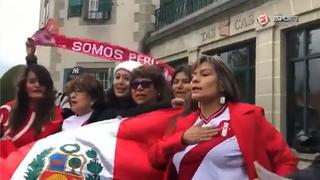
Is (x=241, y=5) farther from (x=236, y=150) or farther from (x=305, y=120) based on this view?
(x=236, y=150)

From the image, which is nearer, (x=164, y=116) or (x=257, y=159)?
(x=257, y=159)

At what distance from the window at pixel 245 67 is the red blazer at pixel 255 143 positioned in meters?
7.51

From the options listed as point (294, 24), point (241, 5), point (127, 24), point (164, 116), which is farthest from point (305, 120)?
point (127, 24)

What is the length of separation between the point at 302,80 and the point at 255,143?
6.81 meters

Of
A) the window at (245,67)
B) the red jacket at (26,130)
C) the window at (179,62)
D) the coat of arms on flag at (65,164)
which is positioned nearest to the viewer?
the coat of arms on flag at (65,164)

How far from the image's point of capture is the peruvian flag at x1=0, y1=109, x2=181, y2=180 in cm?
327

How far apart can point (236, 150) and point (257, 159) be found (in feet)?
0.40

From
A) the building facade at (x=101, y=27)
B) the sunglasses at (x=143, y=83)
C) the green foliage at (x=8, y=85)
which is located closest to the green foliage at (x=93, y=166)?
the sunglasses at (x=143, y=83)

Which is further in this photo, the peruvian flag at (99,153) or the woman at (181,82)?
the woman at (181,82)

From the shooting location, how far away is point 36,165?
3320mm

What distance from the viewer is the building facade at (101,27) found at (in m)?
17.2

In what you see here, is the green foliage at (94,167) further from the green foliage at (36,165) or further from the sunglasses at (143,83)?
the sunglasses at (143,83)

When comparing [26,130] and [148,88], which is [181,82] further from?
[26,130]

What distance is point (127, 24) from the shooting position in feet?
57.3
